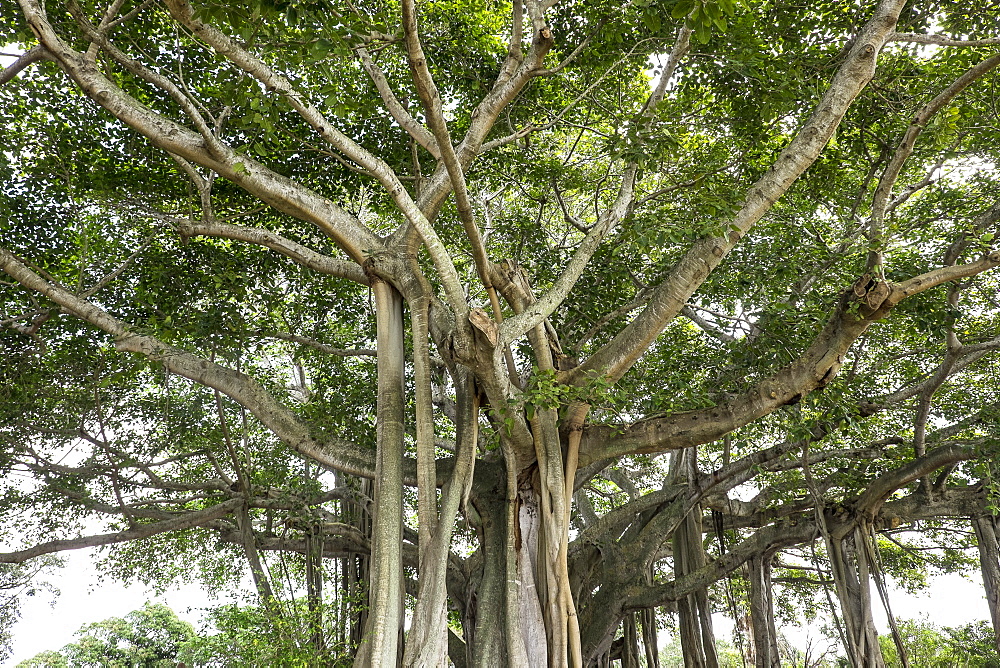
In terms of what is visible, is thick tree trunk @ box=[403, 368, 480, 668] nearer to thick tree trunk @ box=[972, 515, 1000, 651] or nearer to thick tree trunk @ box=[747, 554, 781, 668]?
thick tree trunk @ box=[747, 554, 781, 668]

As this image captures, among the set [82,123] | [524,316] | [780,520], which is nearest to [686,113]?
[524,316]

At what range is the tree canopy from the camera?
158 inches

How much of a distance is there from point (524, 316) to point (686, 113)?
2485 millimetres

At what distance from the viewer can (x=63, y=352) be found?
19.7 feet

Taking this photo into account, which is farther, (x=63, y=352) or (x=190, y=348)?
(x=190, y=348)

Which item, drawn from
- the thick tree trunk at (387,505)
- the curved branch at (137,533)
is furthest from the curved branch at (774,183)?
the curved branch at (137,533)

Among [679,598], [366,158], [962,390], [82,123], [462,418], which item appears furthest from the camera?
[962,390]

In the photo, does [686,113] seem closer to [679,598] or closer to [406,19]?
[406,19]

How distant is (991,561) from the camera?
5.63m

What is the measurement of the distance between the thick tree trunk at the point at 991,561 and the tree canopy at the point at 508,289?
0.03m

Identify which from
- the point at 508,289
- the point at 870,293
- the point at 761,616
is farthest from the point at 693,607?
the point at 508,289

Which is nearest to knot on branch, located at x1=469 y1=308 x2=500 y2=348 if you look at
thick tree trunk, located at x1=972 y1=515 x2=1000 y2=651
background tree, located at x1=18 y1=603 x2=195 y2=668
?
thick tree trunk, located at x1=972 y1=515 x2=1000 y2=651

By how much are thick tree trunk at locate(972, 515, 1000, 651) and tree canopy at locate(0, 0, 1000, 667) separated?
28 mm

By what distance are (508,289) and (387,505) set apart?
1425 mm
